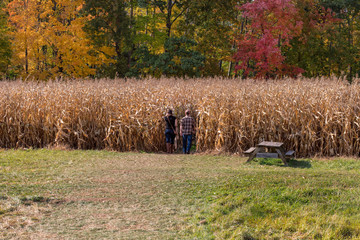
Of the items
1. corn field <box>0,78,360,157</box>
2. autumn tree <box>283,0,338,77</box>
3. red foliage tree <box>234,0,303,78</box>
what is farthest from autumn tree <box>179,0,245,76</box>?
corn field <box>0,78,360,157</box>

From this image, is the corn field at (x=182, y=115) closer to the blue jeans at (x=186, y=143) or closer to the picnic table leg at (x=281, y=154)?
the blue jeans at (x=186, y=143)

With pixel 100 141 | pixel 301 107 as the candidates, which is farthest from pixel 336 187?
pixel 100 141

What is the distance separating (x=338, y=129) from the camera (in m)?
11.7

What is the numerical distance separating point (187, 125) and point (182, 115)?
0.96 meters

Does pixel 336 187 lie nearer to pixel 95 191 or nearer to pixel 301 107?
pixel 95 191

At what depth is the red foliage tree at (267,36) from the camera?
859 inches

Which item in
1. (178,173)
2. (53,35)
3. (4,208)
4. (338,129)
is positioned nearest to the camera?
(4,208)

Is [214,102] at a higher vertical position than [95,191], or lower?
higher

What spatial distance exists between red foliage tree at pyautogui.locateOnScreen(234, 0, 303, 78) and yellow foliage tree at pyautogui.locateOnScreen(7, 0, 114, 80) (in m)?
7.80

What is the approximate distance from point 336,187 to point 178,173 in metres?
3.10

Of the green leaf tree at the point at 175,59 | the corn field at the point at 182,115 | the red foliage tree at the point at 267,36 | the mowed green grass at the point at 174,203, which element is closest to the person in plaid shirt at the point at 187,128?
the corn field at the point at 182,115

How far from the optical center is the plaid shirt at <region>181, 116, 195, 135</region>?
12.5 meters

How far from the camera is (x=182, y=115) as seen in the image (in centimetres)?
1341

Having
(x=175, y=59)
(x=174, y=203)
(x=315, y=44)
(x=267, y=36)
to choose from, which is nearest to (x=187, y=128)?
(x=174, y=203)
